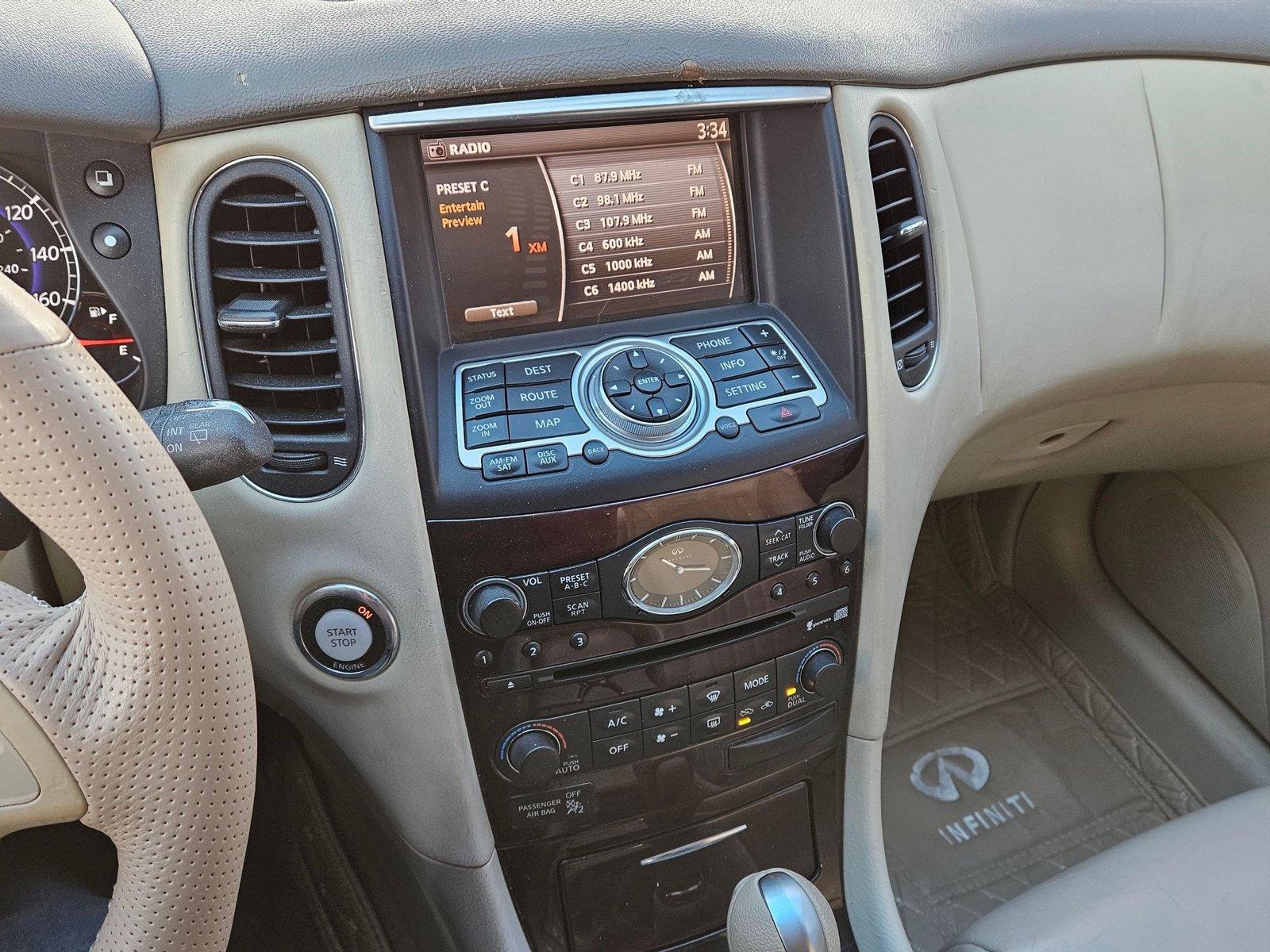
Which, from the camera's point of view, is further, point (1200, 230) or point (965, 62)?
point (1200, 230)

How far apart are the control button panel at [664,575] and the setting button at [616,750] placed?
0.51ft

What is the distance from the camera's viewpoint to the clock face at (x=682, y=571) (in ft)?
3.70

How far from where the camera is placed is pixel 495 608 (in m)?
1.08

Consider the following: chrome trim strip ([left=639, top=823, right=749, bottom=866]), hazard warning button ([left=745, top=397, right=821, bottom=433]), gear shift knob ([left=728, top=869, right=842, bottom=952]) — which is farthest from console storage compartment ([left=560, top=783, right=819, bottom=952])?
hazard warning button ([left=745, top=397, right=821, bottom=433])

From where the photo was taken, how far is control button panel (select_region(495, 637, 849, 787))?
119cm

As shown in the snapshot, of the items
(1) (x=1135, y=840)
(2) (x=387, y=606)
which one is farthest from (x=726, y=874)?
(2) (x=387, y=606)

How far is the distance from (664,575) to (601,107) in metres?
0.46

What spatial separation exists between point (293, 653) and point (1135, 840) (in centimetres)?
95

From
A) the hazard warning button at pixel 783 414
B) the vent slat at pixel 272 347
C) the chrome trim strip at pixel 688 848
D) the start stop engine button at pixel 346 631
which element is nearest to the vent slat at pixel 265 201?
the vent slat at pixel 272 347

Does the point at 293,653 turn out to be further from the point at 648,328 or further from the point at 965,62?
the point at 965,62

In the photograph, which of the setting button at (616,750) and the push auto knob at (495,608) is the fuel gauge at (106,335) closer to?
the push auto knob at (495,608)

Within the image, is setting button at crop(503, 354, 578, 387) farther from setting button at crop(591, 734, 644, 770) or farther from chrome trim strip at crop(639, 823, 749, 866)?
chrome trim strip at crop(639, 823, 749, 866)

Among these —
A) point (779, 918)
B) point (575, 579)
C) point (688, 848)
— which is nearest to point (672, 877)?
point (688, 848)

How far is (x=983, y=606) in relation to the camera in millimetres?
2311
